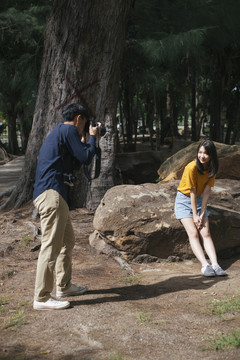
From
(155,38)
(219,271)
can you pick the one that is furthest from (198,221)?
(155,38)

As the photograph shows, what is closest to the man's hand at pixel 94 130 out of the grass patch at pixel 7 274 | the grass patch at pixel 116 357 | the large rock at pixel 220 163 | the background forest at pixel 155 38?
the grass patch at pixel 116 357

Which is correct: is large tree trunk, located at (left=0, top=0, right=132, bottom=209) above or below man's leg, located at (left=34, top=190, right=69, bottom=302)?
above

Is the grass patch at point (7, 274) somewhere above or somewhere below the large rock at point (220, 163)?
below

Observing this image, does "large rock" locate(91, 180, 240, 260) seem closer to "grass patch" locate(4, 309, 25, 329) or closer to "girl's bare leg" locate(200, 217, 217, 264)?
"girl's bare leg" locate(200, 217, 217, 264)

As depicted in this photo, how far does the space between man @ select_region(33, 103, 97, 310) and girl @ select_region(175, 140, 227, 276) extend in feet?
4.67

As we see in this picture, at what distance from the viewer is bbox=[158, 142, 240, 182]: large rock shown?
761 centimetres

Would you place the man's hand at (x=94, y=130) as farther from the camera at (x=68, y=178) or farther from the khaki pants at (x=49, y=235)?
the khaki pants at (x=49, y=235)

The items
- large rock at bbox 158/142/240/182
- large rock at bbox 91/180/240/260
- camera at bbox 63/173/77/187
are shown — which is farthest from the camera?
large rock at bbox 158/142/240/182

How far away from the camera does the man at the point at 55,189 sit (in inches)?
146

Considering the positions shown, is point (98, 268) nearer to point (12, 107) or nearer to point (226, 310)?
point (226, 310)

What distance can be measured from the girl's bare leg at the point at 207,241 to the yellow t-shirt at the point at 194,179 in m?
0.36

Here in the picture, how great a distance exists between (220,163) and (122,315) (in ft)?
15.0

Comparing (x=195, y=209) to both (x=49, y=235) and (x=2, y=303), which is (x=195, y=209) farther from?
(x=2, y=303)

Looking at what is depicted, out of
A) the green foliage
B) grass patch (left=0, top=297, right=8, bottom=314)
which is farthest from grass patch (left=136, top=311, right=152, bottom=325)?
the green foliage
